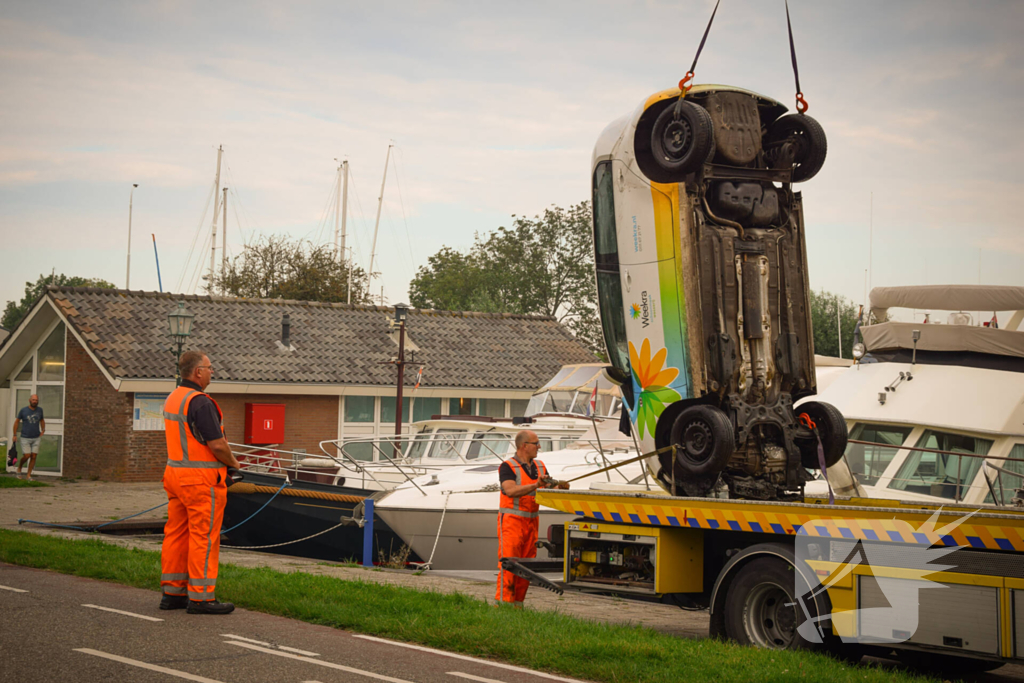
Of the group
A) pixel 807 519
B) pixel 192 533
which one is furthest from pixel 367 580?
pixel 807 519

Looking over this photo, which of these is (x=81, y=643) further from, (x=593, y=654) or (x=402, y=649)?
(x=593, y=654)

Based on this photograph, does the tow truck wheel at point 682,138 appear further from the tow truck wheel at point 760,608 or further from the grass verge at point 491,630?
the grass verge at point 491,630

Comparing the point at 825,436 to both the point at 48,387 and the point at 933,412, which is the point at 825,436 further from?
the point at 48,387

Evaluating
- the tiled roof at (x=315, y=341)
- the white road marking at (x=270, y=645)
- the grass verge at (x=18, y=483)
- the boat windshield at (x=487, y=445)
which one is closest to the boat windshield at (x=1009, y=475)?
the white road marking at (x=270, y=645)

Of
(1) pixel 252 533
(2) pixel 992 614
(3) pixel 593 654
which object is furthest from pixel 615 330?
(1) pixel 252 533

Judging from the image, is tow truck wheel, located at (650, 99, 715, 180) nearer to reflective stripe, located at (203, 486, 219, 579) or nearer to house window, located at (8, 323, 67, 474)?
reflective stripe, located at (203, 486, 219, 579)

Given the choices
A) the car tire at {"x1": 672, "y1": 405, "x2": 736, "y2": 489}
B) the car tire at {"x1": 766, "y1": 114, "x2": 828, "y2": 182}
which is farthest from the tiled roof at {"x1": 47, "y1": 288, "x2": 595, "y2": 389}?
the car tire at {"x1": 766, "y1": 114, "x2": 828, "y2": 182}

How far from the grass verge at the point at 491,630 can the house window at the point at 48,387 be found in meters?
17.0

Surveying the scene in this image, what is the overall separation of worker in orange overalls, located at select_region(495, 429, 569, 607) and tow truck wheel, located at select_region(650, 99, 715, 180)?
2747 millimetres

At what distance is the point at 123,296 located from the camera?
28.8 metres

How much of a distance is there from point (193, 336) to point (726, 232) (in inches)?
869

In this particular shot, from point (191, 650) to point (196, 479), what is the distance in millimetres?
1623

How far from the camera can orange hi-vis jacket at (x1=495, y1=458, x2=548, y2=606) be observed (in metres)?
9.36

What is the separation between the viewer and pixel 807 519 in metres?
7.21
